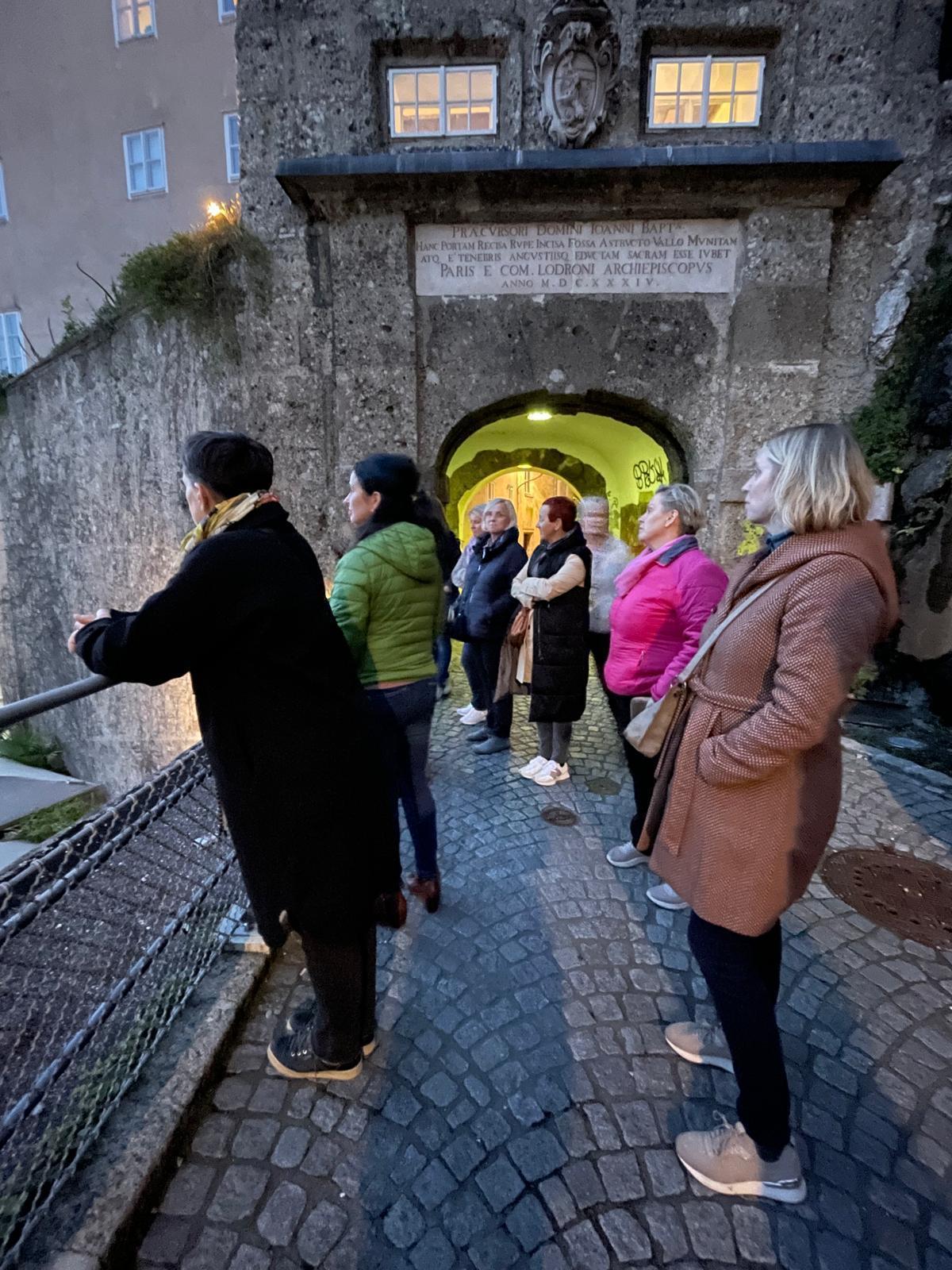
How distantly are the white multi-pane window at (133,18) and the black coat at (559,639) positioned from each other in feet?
63.0

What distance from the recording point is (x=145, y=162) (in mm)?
14914

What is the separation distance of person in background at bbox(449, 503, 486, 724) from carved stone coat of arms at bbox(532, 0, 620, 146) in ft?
11.1

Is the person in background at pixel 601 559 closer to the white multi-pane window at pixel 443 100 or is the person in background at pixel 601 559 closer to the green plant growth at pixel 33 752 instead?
the white multi-pane window at pixel 443 100

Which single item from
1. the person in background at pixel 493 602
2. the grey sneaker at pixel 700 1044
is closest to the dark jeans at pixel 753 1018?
the grey sneaker at pixel 700 1044

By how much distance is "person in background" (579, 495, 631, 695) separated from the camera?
4.09m

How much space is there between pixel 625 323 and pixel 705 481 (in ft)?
5.29

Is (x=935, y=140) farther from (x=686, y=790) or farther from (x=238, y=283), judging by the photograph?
(x=686, y=790)

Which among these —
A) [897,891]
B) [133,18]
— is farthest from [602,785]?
[133,18]

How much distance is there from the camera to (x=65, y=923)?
2.11 m

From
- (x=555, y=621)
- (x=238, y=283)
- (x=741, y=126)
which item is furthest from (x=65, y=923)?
(x=741, y=126)

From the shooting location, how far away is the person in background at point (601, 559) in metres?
4.09

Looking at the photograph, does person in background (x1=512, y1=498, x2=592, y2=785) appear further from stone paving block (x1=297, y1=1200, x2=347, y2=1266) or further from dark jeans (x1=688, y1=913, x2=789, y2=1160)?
stone paving block (x1=297, y1=1200, x2=347, y2=1266)

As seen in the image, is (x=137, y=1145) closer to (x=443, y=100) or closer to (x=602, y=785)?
(x=602, y=785)

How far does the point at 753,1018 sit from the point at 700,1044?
0.70 meters
